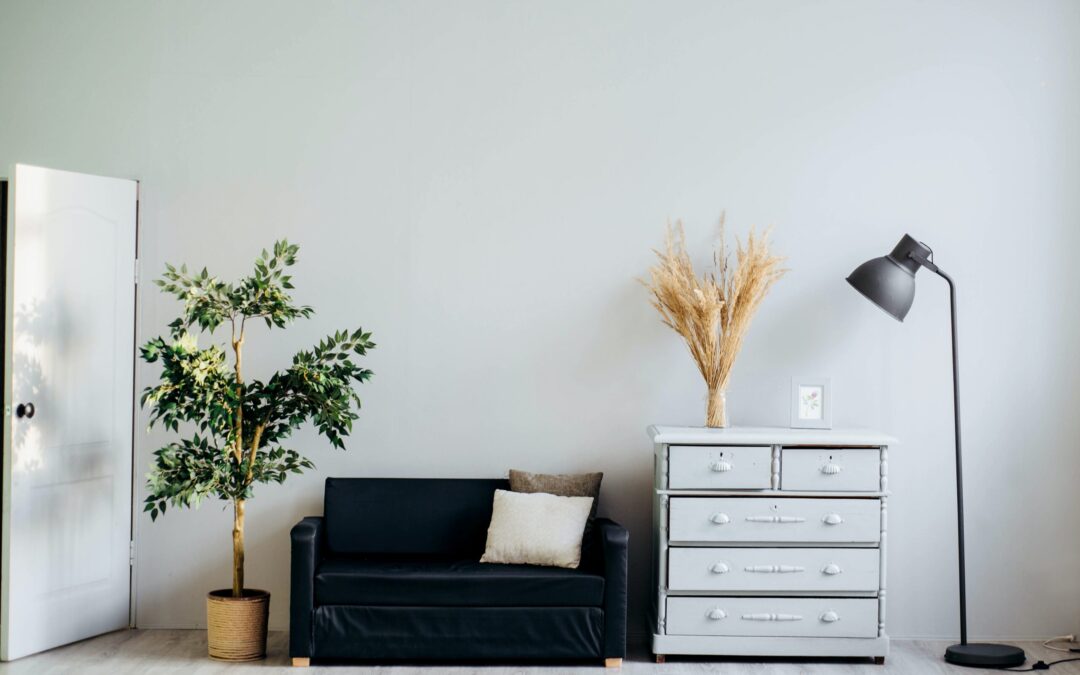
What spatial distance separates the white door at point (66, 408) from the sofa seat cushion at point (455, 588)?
1.13 metres

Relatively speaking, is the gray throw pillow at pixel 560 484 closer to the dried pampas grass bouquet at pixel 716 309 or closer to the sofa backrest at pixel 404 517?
the sofa backrest at pixel 404 517

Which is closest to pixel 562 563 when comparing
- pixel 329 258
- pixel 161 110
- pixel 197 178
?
pixel 329 258

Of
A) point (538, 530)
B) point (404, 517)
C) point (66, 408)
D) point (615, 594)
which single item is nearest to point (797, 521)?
point (615, 594)

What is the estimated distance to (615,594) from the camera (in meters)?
4.16

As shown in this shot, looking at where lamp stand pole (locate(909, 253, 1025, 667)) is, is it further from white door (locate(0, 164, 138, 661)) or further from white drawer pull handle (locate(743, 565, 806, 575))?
white door (locate(0, 164, 138, 661))

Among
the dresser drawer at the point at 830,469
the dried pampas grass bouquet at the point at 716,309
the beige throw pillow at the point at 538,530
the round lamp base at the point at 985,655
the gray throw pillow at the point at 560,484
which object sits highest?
the dried pampas grass bouquet at the point at 716,309

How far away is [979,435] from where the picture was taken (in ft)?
15.7

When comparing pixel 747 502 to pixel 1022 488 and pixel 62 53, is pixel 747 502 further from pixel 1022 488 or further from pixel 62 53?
pixel 62 53

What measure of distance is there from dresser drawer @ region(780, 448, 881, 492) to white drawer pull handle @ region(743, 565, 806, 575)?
0.32 m

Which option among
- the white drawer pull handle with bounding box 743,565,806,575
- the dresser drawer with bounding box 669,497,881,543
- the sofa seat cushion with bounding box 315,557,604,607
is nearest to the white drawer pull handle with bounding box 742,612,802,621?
the white drawer pull handle with bounding box 743,565,806,575

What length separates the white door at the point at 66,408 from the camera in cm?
422

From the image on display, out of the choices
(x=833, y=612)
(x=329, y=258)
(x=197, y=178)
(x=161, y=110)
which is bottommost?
(x=833, y=612)

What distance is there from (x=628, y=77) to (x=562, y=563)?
2.18 m

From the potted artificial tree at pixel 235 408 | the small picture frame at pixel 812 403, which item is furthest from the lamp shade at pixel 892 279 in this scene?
the potted artificial tree at pixel 235 408
